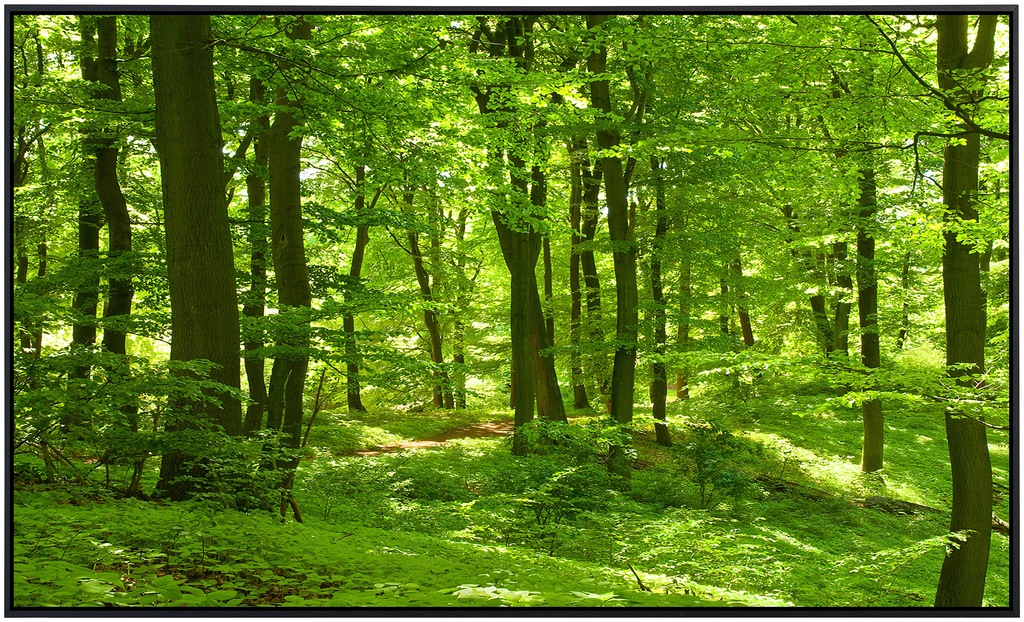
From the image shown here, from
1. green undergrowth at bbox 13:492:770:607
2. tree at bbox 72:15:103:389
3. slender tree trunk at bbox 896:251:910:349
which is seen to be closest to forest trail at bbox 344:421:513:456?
tree at bbox 72:15:103:389

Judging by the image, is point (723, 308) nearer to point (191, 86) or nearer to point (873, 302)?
point (873, 302)

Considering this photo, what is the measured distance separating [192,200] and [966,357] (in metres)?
5.33

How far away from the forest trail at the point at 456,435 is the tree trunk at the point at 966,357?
23.8ft

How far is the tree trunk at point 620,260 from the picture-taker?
8.34 m

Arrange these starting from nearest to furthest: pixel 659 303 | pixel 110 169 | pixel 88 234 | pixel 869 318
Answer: pixel 110 169 < pixel 88 234 < pixel 869 318 < pixel 659 303

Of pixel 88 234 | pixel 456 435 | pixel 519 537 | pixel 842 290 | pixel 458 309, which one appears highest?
pixel 88 234

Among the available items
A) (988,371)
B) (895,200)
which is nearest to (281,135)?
(988,371)

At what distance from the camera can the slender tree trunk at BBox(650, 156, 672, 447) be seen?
9.27 metres

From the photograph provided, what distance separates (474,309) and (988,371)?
11320 mm

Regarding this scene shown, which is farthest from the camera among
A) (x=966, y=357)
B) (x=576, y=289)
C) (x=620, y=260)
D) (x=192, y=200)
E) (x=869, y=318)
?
(x=576, y=289)

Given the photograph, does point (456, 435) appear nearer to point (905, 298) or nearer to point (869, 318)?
point (869, 318)

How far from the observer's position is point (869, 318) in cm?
902

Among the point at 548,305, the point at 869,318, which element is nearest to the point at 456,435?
the point at 548,305

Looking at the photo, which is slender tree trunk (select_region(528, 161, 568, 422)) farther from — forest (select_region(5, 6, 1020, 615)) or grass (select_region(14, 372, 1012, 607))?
grass (select_region(14, 372, 1012, 607))
